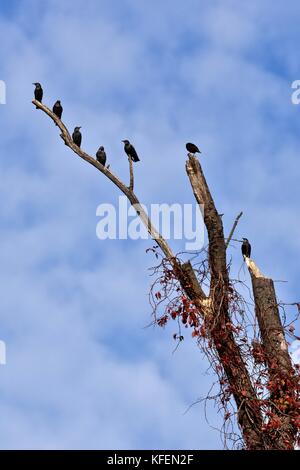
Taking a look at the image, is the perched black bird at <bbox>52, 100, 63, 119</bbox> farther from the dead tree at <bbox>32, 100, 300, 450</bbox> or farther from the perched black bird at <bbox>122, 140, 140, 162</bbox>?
the dead tree at <bbox>32, 100, 300, 450</bbox>

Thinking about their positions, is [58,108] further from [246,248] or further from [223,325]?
[223,325]

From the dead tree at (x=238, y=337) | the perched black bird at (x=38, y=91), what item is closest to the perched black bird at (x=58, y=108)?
the perched black bird at (x=38, y=91)

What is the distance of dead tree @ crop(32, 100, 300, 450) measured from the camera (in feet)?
47.8

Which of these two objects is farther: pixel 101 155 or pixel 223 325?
pixel 101 155

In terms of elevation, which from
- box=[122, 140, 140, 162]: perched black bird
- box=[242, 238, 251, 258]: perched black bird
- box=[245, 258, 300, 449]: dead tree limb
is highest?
box=[122, 140, 140, 162]: perched black bird

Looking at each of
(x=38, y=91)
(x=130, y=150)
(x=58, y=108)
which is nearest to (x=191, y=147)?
(x=130, y=150)

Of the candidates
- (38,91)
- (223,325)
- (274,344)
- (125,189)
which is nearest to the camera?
(223,325)

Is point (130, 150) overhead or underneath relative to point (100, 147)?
overhead

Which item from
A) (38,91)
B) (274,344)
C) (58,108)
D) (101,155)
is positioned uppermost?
(38,91)

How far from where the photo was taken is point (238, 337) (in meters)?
15.0

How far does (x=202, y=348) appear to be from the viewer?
14656mm

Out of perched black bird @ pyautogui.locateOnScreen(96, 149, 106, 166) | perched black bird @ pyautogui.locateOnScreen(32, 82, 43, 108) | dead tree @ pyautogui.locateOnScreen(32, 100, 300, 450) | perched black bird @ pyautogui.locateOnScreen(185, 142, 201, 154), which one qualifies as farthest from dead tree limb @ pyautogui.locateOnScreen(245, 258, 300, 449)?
perched black bird @ pyautogui.locateOnScreen(32, 82, 43, 108)
